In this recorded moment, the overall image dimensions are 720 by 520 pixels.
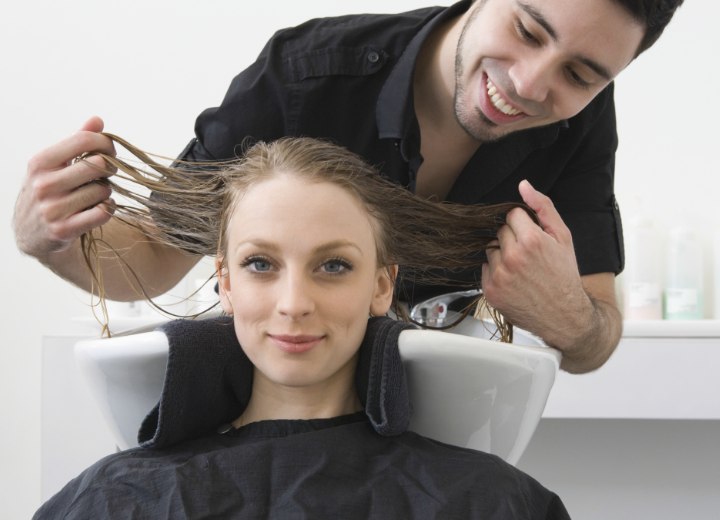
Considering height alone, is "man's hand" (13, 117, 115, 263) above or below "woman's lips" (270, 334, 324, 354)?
above

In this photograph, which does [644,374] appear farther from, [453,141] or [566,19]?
[566,19]

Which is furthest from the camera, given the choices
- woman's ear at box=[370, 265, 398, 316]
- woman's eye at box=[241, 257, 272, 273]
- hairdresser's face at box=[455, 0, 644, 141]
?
hairdresser's face at box=[455, 0, 644, 141]

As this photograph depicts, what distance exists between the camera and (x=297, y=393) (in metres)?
1.18

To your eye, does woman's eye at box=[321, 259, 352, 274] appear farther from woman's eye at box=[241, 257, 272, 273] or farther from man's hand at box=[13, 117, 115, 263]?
man's hand at box=[13, 117, 115, 263]

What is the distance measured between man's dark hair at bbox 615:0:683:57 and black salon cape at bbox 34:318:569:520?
619 millimetres

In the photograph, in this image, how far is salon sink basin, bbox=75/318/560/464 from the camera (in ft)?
3.50

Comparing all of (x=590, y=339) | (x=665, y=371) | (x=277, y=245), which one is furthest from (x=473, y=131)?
(x=665, y=371)

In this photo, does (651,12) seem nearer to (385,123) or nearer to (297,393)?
(385,123)

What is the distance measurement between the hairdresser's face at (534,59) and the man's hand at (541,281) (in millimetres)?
221

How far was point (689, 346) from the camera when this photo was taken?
2.22 meters

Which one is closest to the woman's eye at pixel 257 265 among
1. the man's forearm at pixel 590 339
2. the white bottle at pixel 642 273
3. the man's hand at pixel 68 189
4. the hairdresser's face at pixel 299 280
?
the hairdresser's face at pixel 299 280

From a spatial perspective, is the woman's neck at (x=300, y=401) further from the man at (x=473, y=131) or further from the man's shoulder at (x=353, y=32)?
the man's shoulder at (x=353, y=32)

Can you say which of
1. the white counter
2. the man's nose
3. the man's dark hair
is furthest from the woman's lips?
the white counter

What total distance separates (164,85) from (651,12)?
171 cm
